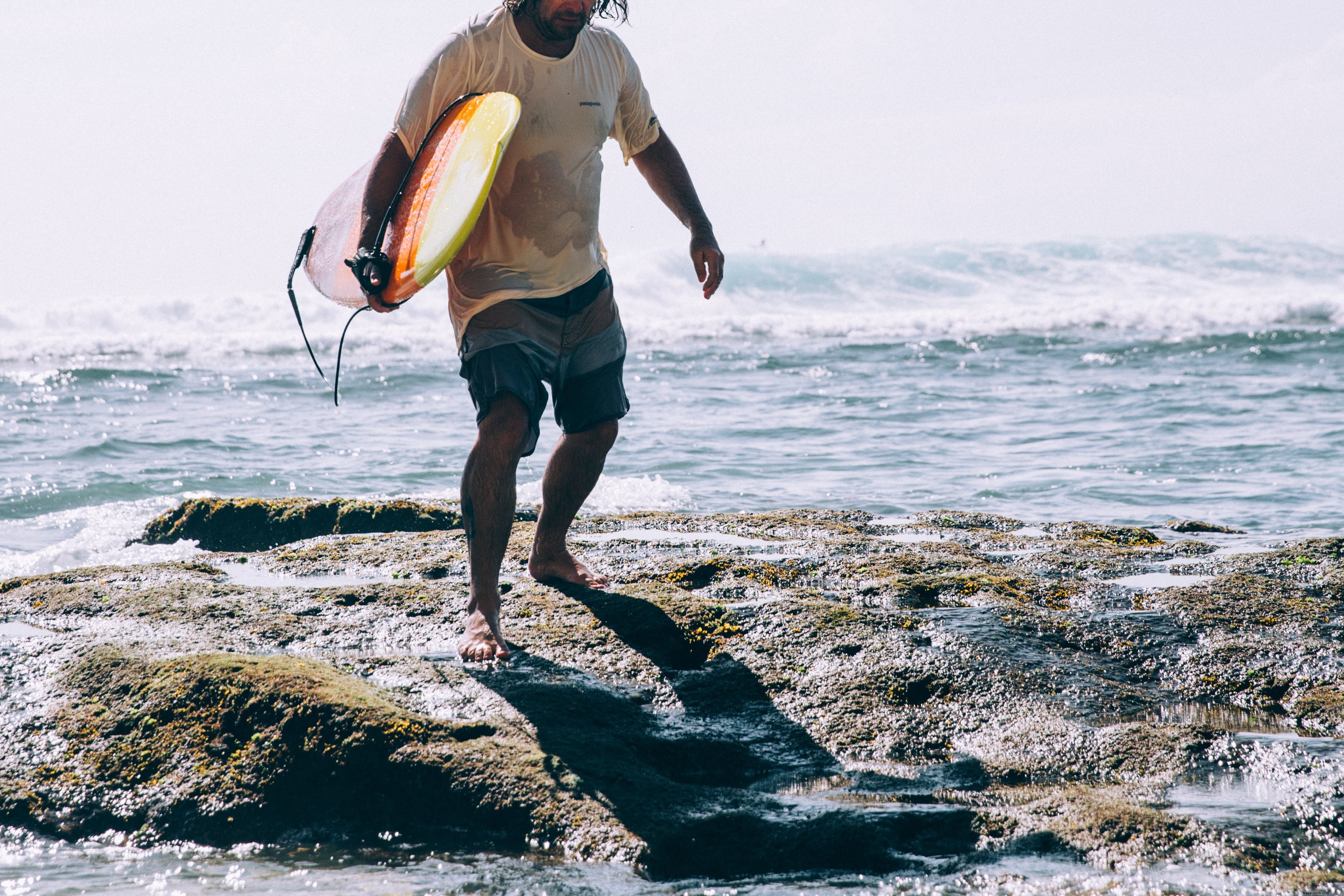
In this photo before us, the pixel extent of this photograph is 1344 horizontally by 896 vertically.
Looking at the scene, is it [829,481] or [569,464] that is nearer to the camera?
[569,464]

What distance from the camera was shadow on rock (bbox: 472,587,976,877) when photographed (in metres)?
2.00

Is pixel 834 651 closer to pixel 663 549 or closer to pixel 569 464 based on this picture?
pixel 569 464

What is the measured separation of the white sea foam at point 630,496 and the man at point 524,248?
9.23ft

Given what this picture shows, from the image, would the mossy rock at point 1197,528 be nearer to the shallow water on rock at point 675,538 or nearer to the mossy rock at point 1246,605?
the mossy rock at point 1246,605

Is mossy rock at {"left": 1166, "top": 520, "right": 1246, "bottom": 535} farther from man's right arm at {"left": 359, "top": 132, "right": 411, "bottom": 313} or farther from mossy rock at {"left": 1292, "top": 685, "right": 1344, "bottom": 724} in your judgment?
man's right arm at {"left": 359, "top": 132, "right": 411, "bottom": 313}

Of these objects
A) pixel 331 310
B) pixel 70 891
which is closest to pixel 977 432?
pixel 70 891

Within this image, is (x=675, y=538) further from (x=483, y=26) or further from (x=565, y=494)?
(x=483, y=26)

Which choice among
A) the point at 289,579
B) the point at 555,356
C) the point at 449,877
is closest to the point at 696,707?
the point at 449,877

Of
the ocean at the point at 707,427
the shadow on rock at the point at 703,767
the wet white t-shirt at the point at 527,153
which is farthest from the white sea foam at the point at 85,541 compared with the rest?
the shadow on rock at the point at 703,767

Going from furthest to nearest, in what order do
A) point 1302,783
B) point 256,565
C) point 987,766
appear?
1. point 256,565
2. point 987,766
3. point 1302,783

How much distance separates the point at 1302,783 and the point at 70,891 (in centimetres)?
229

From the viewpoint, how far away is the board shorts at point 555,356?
10.4 feet

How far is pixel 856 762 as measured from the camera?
2402 millimetres

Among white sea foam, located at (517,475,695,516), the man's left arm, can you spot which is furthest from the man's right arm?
white sea foam, located at (517,475,695,516)
